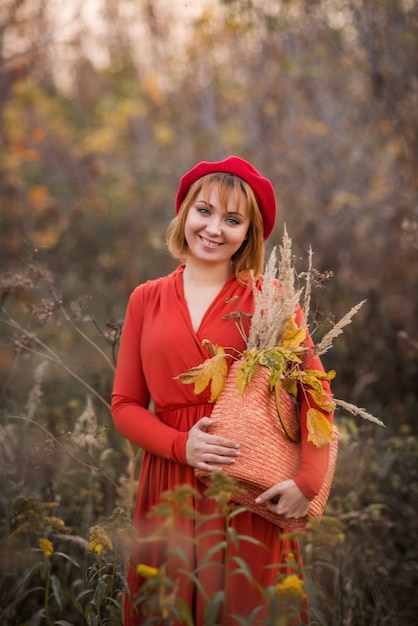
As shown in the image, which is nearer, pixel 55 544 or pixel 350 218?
pixel 55 544

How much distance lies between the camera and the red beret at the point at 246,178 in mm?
2455

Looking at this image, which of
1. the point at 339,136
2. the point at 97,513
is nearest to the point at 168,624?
the point at 97,513

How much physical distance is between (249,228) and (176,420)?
769 mm

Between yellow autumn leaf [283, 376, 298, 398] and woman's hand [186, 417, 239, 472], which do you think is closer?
woman's hand [186, 417, 239, 472]

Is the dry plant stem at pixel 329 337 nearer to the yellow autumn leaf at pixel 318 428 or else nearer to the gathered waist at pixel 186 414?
the yellow autumn leaf at pixel 318 428

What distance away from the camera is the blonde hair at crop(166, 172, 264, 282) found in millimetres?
2439

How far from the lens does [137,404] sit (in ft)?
8.16

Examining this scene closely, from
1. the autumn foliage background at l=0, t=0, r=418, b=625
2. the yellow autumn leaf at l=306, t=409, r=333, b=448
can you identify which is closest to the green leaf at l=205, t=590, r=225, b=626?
the yellow autumn leaf at l=306, t=409, r=333, b=448

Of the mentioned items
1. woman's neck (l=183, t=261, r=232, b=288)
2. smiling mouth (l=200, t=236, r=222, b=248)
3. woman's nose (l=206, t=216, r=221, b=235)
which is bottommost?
woman's neck (l=183, t=261, r=232, b=288)

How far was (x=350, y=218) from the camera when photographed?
360 inches

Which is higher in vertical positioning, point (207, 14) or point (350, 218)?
point (207, 14)

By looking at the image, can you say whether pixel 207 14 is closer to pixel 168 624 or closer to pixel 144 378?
pixel 144 378

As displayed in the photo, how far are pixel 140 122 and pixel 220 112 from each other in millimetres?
1453

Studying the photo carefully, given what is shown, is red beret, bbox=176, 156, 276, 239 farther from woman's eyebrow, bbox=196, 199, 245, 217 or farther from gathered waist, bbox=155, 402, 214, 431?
gathered waist, bbox=155, 402, 214, 431
